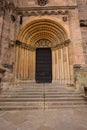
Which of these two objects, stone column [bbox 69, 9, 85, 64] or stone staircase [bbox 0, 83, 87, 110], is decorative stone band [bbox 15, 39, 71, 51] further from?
stone staircase [bbox 0, 83, 87, 110]

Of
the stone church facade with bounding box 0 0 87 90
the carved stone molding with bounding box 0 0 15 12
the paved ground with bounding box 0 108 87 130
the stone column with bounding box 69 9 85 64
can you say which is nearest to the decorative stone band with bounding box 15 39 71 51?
the stone church facade with bounding box 0 0 87 90

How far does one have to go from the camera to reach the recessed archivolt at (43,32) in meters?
6.55

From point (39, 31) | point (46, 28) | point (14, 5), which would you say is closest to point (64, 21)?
point (46, 28)

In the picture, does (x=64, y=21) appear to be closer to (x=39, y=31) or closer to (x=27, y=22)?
(x=39, y=31)

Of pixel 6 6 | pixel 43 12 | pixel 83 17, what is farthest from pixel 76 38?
pixel 6 6

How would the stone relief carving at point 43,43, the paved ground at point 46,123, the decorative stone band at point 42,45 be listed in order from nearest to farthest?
the paved ground at point 46,123, the decorative stone band at point 42,45, the stone relief carving at point 43,43

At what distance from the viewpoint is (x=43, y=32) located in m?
7.10

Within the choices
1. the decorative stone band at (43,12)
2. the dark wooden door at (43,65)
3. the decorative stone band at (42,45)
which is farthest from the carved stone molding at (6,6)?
the dark wooden door at (43,65)

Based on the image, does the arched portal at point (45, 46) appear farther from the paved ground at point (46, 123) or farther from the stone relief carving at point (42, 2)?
the paved ground at point (46, 123)

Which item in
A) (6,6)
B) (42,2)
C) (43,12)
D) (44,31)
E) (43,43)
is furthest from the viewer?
(43,43)

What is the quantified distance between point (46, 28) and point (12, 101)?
16.4 ft

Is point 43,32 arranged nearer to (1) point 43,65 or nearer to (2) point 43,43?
(2) point 43,43

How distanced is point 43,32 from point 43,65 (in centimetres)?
213

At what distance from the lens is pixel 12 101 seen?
11.9 ft
